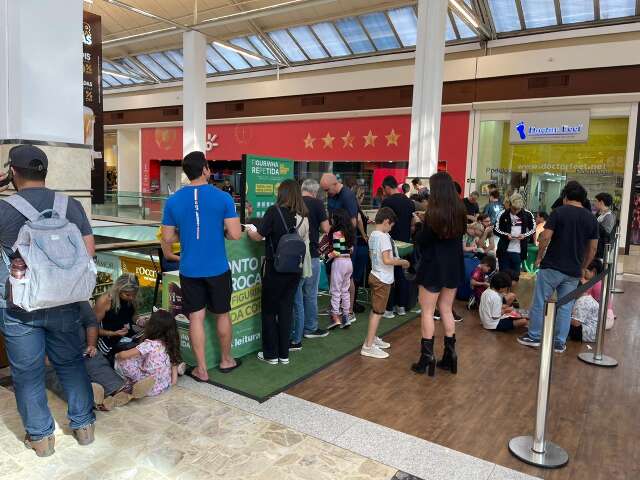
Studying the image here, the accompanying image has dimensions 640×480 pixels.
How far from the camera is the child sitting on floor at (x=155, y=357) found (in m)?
3.25

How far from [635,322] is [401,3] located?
380 inches

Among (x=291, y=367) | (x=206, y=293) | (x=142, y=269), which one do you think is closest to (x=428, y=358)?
(x=291, y=367)

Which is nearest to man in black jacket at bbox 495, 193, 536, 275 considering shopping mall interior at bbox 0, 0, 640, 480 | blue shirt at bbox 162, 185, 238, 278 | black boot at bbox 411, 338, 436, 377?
shopping mall interior at bbox 0, 0, 640, 480

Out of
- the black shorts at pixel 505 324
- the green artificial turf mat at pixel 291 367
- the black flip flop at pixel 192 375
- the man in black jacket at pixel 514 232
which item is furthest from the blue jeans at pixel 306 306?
the man in black jacket at pixel 514 232

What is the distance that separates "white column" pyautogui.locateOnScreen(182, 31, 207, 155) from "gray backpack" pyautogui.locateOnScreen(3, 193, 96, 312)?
11.7 meters

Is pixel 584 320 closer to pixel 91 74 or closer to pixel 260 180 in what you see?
pixel 260 180

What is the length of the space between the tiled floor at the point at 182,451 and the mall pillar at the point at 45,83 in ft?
5.96

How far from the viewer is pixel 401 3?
484 inches

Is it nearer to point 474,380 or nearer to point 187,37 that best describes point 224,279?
point 474,380

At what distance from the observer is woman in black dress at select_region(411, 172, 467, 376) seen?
3533 millimetres

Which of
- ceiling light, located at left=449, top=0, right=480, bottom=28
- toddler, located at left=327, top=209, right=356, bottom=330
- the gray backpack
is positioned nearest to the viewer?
the gray backpack

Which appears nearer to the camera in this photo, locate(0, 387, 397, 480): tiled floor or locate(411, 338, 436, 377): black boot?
locate(0, 387, 397, 480): tiled floor

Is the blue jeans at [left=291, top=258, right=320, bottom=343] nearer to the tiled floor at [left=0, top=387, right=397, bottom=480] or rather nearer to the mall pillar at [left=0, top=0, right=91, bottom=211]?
the tiled floor at [left=0, top=387, right=397, bottom=480]

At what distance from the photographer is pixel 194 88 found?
13688 millimetres
